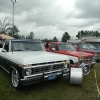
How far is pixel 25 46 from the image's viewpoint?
5.23 m

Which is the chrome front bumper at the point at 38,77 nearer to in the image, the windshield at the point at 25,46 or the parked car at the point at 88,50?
the windshield at the point at 25,46

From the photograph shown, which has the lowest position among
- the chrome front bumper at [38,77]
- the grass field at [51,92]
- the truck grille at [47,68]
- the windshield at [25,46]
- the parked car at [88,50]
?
the grass field at [51,92]

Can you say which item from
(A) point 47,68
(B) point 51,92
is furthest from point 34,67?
(B) point 51,92

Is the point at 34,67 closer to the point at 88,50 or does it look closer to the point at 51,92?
the point at 51,92

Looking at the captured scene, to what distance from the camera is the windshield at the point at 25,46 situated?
501cm

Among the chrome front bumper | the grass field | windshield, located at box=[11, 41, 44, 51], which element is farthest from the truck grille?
windshield, located at box=[11, 41, 44, 51]

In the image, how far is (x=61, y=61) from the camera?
4430mm

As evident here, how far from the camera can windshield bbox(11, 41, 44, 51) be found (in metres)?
5.01

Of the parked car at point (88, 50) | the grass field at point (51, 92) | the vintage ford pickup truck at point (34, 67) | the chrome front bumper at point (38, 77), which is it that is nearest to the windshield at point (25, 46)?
the vintage ford pickup truck at point (34, 67)

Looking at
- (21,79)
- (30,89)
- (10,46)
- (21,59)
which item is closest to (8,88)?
(30,89)

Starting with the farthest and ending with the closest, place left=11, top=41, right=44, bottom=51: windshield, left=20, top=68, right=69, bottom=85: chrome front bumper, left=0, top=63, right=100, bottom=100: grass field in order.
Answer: left=11, top=41, right=44, bottom=51: windshield
left=0, top=63, right=100, bottom=100: grass field
left=20, top=68, right=69, bottom=85: chrome front bumper

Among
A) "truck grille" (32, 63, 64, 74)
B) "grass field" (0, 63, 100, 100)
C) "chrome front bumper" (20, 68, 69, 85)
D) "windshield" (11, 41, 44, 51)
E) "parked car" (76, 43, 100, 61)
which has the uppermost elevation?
"windshield" (11, 41, 44, 51)

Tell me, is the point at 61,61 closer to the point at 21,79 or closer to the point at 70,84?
the point at 70,84

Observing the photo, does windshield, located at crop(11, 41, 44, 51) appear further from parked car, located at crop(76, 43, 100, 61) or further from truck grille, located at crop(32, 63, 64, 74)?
parked car, located at crop(76, 43, 100, 61)
